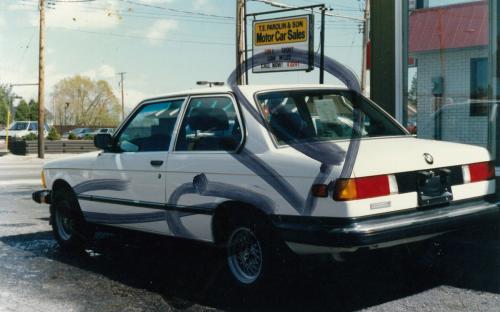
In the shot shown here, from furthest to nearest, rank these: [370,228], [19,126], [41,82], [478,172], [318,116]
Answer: [19,126]
[41,82]
[318,116]
[478,172]
[370,228]

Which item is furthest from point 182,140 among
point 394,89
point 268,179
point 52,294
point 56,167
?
point 394,89

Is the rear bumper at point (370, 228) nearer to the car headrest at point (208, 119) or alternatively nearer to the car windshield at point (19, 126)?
the car headrest at point (208, 119)

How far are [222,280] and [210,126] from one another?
1374mm

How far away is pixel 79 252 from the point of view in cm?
704

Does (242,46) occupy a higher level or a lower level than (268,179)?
higher

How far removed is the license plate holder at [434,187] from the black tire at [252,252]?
3.69 ft

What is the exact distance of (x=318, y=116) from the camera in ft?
18.3

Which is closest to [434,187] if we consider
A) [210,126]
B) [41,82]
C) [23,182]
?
[210,126]

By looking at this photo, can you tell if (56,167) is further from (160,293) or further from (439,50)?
(439,50)

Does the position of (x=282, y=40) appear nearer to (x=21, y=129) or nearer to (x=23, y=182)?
(x=23, y=182)

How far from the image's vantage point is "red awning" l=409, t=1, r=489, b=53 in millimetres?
8625

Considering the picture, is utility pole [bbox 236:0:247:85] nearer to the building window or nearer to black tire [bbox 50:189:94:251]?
the building window

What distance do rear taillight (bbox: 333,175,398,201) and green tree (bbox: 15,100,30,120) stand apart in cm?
11711

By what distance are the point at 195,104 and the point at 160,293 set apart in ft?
5.51
